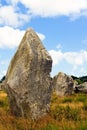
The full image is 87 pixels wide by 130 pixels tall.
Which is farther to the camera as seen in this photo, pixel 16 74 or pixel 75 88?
pixel 75 88

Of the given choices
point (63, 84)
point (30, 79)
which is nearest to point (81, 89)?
point (63, 84)

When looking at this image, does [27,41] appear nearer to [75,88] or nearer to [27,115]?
[27,115]

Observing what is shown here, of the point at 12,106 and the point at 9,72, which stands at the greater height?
the point at 9,72

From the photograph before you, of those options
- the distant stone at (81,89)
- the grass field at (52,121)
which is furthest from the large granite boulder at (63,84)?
the grass field at (52,121)

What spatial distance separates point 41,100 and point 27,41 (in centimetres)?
223

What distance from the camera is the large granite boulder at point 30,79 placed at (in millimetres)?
15883

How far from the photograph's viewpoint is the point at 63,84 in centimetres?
3450

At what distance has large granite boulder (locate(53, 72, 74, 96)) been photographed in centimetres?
3422

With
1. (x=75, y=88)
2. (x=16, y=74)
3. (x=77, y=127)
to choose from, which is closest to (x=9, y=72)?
(x=16, y=74)

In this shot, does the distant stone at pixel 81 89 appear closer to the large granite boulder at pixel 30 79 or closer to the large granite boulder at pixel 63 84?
the large granite boulder at pixel 63 84

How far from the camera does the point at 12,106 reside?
16375 mm

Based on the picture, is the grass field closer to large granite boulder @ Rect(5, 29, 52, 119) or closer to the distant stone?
large granite boulder @ Rect(5, 29, 52, 119)

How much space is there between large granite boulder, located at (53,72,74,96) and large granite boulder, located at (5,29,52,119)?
17092mm

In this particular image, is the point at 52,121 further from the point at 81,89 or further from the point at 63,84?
the point at 81,89
